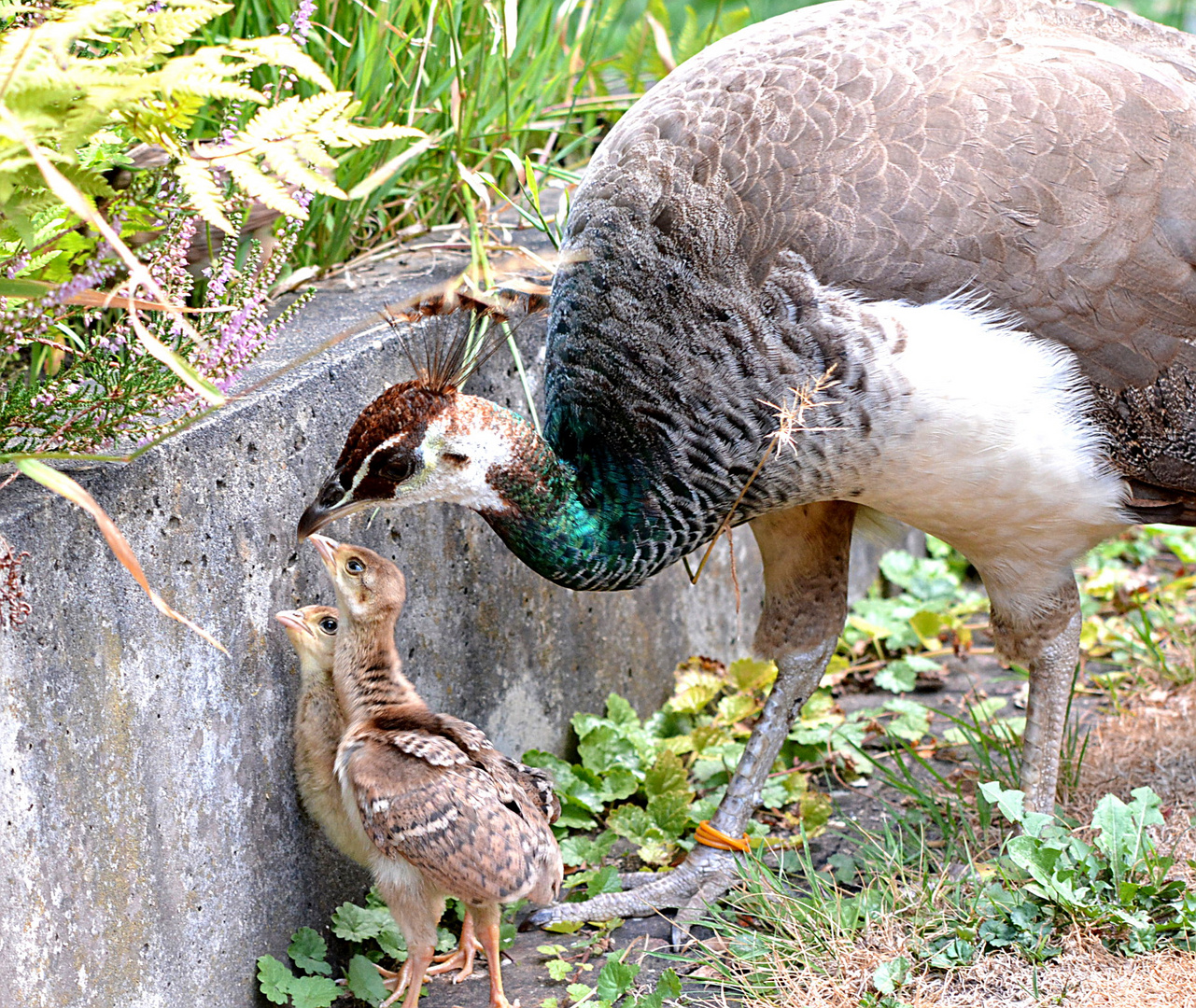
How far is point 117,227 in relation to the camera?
2184 millimetres

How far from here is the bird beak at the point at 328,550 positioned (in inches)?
108

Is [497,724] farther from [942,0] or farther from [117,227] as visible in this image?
[942,0]

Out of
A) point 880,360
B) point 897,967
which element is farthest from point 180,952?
point 880,360

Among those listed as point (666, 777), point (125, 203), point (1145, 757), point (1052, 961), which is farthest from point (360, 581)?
point (1145, 757)

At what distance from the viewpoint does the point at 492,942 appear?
2746 millimetres

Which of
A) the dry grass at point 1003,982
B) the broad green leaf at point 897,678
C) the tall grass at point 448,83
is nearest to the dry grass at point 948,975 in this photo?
the dry grass at point 1003,982

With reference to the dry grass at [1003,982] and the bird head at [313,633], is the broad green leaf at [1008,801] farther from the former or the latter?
the bird head at [313,633]

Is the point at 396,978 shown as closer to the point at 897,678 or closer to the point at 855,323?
the point at 855,323

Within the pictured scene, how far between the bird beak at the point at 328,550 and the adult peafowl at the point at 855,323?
0.12 metres

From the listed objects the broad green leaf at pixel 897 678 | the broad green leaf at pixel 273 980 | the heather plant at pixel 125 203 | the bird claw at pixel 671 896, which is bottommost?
the broad green leaf at pixel 897 678

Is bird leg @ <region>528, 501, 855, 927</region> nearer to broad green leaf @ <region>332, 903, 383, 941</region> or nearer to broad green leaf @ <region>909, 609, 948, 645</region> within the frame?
broad green leaf @ <region>332, 903, 383, 941</region>

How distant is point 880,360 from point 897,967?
1249mm

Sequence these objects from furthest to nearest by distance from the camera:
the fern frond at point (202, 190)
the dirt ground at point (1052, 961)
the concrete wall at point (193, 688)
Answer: the dirt ground at point (1052, 961) < the concrete wall at point (193, 688) < the fern frond at point (202, 190)

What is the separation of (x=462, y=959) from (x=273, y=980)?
1.54 ft
